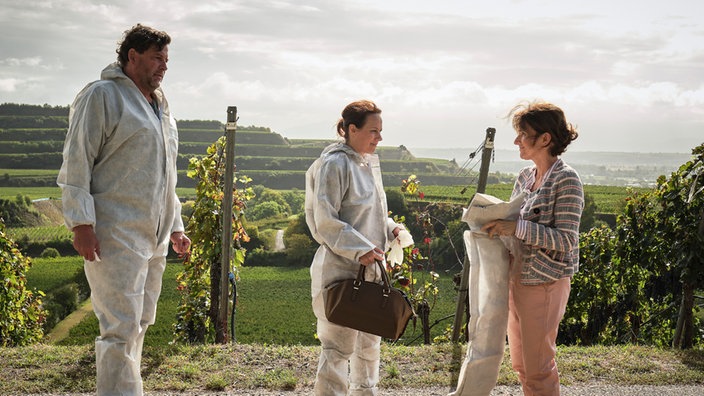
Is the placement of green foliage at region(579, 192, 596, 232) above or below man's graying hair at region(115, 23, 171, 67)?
below

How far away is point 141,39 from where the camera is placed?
9.84 ft

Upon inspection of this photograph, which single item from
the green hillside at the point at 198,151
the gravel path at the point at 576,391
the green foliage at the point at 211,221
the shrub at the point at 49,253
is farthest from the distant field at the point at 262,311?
the green hillside at the point at 198,151

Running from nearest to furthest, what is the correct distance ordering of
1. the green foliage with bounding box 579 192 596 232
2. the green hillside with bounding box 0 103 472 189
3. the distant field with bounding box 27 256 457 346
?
the distant field with bounding box 27 256 457 346 → the green foliage with bounding box 579 192 596 232 → the green hillside with bounding box 0 103 472 189

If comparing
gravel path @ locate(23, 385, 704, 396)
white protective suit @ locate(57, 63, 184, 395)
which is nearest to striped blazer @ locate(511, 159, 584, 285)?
gravel path @ locate(23, 385, 704, 396)

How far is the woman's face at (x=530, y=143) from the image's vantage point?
3.04m

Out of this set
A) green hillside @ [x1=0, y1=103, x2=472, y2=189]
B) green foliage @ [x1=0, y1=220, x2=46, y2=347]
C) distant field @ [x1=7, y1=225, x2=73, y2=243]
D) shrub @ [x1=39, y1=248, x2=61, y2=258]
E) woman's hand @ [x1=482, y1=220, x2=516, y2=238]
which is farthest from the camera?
green hillside @ [x1=0, y1=103, x2=472, y2=189]

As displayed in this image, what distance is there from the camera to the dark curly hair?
3.02 m

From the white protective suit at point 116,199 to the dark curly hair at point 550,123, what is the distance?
5.22ft

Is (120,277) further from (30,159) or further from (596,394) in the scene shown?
(30,159)

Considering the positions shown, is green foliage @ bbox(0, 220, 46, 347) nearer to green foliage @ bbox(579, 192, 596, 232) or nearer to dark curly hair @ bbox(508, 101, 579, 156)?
dark curly hair @ bbox(508, 101, 579, 156)

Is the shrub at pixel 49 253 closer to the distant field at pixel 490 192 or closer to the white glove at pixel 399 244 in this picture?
the distant field at pixel 490 192

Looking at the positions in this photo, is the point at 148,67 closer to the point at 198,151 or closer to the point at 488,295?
the point at 488,295

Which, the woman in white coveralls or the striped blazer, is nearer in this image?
the striped blazer

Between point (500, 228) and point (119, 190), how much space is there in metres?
1.64
